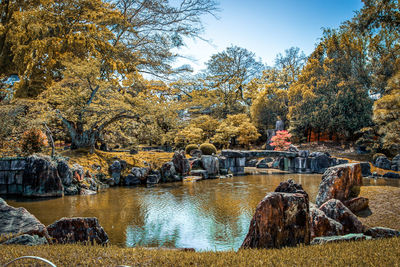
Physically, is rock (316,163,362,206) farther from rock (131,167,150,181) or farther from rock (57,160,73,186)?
rock (57,160,73,186)

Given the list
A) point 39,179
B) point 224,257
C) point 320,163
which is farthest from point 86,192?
point 320,163

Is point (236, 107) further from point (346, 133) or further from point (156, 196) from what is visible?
point (156, 196)

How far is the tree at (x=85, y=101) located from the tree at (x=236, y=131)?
39.1ft

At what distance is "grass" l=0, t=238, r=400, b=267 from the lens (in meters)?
2.57

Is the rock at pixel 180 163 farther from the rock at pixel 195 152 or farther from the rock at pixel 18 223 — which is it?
the rock at pixel 18 223

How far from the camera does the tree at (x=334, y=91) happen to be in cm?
2328

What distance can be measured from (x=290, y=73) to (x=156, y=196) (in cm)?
3209

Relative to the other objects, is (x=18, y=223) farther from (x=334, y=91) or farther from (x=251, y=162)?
(x=334, y=91)

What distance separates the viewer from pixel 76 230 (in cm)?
437

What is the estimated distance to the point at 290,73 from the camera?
3566cm

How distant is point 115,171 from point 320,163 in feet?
49.2

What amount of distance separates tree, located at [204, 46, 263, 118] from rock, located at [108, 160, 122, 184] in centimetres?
2037

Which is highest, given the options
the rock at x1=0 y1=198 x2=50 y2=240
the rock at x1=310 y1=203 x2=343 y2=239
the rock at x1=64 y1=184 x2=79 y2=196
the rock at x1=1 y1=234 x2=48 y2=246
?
the rock at x1=0 y1=198 x2=50 y2=240

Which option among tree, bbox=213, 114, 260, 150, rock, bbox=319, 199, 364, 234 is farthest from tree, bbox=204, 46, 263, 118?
rock, bbox=319, 199, 364, 234
